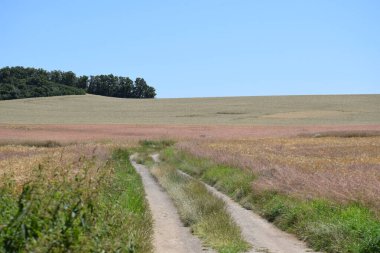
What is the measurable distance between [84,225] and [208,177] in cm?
1856

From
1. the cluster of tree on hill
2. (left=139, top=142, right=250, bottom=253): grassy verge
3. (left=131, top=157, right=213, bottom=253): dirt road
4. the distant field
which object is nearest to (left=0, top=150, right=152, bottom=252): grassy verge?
(left=131, top=157, right=213, bottom=253): dirt road

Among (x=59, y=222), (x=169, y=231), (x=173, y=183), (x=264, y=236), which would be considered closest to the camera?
(x=59, y=222)

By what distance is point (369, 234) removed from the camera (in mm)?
11586

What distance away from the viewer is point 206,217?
14781 millimetres

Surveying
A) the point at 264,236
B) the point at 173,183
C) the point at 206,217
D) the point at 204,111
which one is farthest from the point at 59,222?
the point at 204,111

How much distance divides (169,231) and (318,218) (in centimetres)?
346

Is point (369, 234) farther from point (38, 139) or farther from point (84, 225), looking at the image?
point (38, 139)

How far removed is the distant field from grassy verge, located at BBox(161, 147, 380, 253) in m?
51.5

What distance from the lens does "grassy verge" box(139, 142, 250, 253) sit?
1228cm

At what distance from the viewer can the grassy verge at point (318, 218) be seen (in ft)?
38.6

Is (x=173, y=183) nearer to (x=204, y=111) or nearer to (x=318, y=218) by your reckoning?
(x=318, y=218)

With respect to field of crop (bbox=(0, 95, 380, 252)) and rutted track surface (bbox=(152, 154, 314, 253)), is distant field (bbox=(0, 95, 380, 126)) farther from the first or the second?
rutted track surface (bbox=(152, 154, 314, 253))

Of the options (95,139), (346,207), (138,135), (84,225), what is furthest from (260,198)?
(138,135)

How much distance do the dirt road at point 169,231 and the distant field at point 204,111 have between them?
52.0 m
